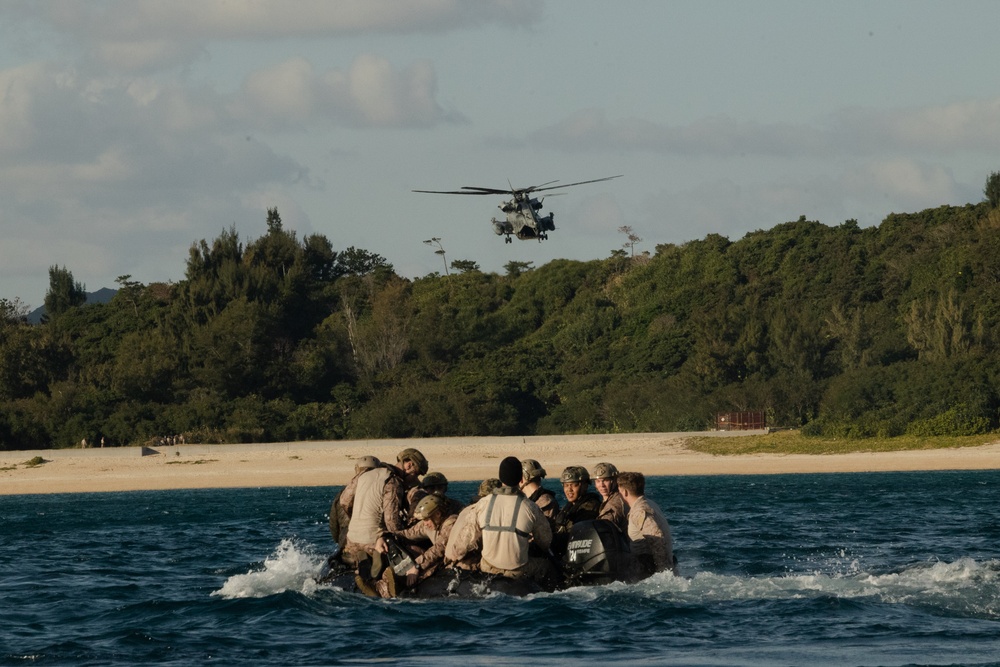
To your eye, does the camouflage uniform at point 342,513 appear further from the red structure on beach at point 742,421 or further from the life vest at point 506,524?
the red structure on beach at point 742,421

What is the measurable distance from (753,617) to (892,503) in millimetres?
20609

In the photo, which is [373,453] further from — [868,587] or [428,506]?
A: [428,506]

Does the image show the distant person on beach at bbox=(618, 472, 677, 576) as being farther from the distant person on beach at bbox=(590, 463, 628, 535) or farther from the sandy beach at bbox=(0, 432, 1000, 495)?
the sandy beach at bbox=(0, 432, 1000, 495)

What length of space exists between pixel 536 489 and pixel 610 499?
106cm

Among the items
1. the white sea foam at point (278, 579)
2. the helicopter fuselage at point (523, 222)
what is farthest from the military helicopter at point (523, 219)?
the white sea foam at point (278, 579)

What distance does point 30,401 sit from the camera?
72.4 metres

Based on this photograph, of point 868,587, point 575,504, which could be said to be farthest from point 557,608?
point 868,587

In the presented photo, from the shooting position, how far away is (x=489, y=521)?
17.2 m

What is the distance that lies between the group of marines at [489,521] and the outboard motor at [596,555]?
158 mm

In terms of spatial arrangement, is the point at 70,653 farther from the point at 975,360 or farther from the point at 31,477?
the point at 975,360

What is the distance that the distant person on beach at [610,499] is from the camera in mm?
18062

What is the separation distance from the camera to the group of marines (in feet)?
56.9

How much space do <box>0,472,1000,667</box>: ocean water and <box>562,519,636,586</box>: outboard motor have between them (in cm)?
22

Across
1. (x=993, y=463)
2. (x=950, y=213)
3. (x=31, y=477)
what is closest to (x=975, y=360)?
(x=993, y=463)
